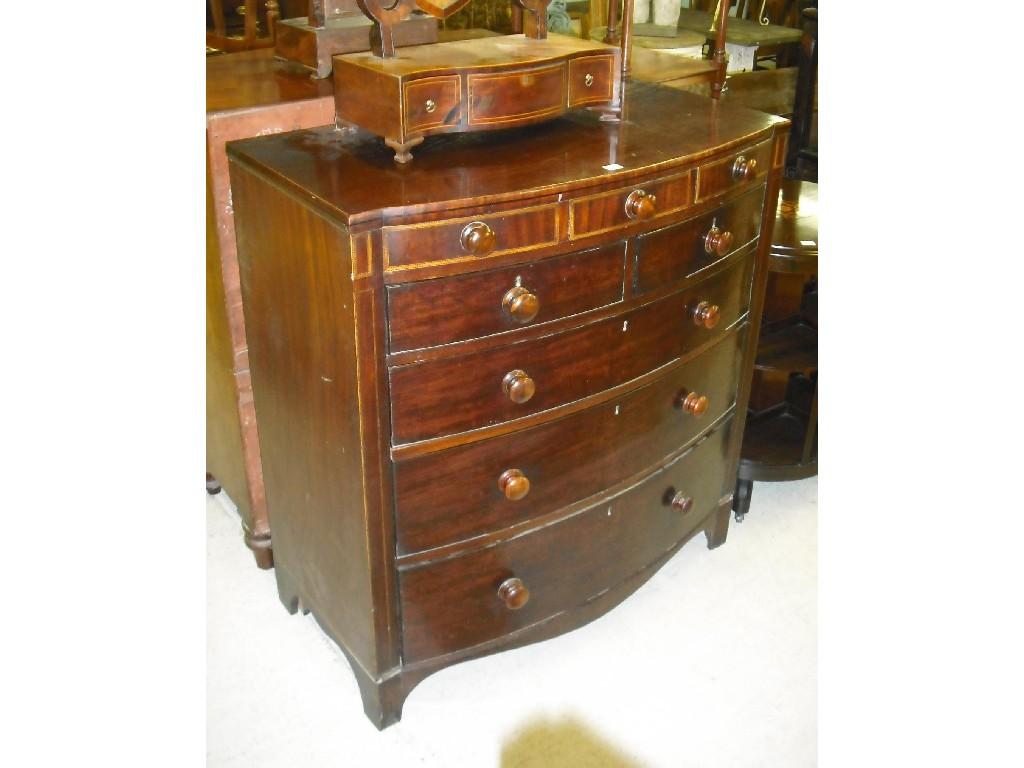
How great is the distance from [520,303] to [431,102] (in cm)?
38

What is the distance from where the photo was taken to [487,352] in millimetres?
1624

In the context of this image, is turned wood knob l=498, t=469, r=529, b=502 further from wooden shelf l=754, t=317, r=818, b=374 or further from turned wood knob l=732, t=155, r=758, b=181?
wooden shelf l=754, t=317, r=818, b=374

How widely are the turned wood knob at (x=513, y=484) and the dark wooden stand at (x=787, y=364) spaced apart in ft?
3.40

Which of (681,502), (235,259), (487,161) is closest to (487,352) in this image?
(487,161)

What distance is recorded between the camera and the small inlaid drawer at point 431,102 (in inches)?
A: 61.2

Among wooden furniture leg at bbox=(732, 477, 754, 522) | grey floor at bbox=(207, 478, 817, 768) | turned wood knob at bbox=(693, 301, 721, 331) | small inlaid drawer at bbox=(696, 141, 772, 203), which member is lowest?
grey floor at bbox=(207, 478, 817, 768)

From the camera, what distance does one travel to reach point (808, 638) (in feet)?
7.36

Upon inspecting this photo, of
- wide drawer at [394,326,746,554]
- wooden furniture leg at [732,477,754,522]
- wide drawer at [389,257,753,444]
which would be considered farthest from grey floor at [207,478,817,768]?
wide drawer at [389,257,753,444]

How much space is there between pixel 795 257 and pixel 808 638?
96 centimetres

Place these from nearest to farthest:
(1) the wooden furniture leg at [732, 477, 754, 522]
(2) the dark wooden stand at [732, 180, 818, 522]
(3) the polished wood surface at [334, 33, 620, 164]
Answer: (3) the polished wood surface at [334, 33, 620, 164] < (2) the dark wooden stand at [732, 180, 818, 522] < (1) the wooden furniture leg at [732, 477, 754, 522]

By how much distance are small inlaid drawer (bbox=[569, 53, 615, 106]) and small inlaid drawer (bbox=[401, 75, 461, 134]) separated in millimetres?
283

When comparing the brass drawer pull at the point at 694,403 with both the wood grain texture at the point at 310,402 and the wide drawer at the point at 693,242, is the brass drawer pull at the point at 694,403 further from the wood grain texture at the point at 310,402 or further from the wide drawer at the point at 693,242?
the wood grain texture at the point at 310,402

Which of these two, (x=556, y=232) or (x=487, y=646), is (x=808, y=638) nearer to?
(x=487, y=646)

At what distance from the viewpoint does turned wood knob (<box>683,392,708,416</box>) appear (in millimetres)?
2051
